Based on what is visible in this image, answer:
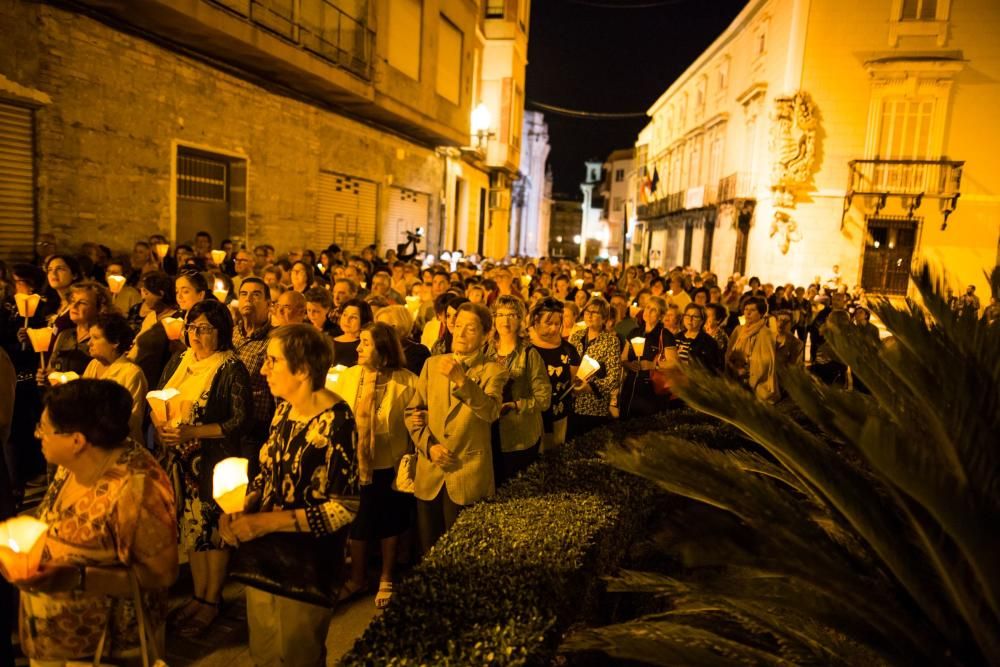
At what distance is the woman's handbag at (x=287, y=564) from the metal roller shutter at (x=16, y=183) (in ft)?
28.4

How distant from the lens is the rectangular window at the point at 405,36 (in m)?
19.0

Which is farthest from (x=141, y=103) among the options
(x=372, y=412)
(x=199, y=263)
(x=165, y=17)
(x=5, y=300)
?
(x=372, y=412)

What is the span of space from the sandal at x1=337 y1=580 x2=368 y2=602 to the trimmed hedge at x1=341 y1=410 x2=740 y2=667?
130 centimetres

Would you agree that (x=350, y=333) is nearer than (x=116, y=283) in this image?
Yes

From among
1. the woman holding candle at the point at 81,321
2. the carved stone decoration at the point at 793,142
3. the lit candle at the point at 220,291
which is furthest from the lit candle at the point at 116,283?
the carved stone decoration at the point at 793,142

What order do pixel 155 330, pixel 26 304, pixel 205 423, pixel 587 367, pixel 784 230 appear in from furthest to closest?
1. pixel 784 230
2. pixel 26 304
3. pixel 155 330
4. pixel 587 367
5. pixel 205 423

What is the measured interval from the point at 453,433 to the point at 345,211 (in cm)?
1544

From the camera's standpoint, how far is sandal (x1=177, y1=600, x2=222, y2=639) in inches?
167

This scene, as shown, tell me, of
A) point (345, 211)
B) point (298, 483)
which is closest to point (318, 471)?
point (298, 483)

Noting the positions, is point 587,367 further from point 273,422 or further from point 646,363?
point 273,422

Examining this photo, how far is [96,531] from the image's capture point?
8.68 feet

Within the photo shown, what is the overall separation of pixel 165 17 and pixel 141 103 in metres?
1.39

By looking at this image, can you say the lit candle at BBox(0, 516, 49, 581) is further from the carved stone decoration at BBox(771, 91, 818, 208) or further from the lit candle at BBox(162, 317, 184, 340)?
→ the carved stone decoration at BBox(771, 91, 818, 208)

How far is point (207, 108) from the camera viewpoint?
1291cm
